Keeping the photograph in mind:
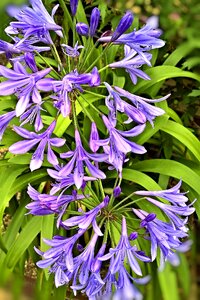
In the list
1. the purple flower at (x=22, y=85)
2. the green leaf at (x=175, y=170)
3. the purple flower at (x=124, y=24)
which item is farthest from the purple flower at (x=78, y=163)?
the green leaf at (x=175, y=170)

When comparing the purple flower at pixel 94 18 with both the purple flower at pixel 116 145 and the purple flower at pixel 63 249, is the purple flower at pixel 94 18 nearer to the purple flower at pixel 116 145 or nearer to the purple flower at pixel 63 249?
the purple flower at pixel 116 145

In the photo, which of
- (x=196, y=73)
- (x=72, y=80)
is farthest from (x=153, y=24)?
(x=196, y=73)

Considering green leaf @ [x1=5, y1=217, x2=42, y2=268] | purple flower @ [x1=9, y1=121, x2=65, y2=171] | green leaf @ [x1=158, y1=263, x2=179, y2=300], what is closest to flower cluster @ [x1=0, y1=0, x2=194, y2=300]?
purple flower @ [x1=9, y1=121, x2=65, y2=171]

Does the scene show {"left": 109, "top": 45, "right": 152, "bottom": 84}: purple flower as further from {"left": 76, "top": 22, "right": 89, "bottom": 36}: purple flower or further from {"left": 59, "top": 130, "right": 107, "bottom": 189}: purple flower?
{"left": 59, "top": 130, "right": 107, "bottom": 189}: purple flower

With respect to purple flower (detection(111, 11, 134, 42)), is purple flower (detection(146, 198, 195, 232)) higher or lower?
lower

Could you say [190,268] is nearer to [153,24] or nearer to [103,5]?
[153,24]

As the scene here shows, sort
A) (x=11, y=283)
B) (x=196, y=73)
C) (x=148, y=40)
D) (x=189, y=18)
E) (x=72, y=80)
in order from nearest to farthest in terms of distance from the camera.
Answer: (x=11, y=283) → (x=72, y=80) → (x=148, y=40) → (x=189, y=18) → (x=196, y=73)
